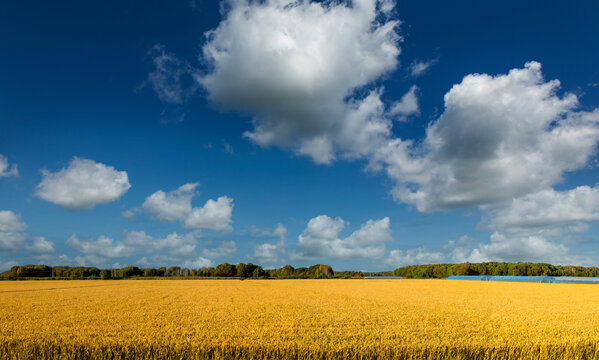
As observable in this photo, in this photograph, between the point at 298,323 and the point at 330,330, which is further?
the point at 298,323

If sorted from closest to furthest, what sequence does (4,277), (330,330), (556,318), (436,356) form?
(436,356) < (330,330) < (556,318) < (4,277)

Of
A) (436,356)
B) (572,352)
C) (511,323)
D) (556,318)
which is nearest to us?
(436,356)

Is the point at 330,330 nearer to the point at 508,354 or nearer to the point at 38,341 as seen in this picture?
the point at 508,354

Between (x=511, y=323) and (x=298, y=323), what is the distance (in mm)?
12141

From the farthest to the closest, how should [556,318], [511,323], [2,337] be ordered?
[556,318] → [511,323] → [2,337]

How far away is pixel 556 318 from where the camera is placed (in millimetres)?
24891

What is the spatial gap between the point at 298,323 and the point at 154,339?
25.2ft

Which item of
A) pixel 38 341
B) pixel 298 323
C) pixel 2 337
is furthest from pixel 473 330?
pixel 2 337

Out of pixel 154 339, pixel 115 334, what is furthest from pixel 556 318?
pixel 115 334

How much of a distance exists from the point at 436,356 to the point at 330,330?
5.35 meters

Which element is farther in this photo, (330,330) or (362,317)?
(362,317)

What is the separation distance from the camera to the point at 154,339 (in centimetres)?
1533

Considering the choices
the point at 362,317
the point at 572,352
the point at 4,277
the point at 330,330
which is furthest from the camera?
the point at 4,277

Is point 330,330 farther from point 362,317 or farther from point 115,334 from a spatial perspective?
point 115,334
